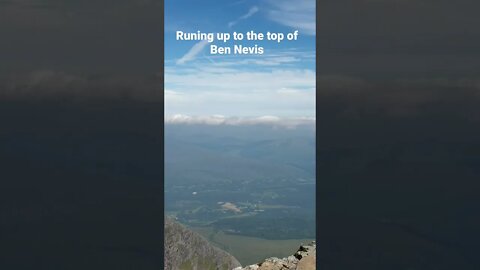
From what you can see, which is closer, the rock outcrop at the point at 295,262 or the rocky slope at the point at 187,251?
the rock outcrop at the point at 295,262

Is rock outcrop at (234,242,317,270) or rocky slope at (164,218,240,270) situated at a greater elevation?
rock outcrop at (234,242,317,270)

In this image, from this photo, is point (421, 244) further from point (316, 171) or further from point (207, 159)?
point (207, 159)

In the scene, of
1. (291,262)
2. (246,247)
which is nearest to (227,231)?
(246,247)

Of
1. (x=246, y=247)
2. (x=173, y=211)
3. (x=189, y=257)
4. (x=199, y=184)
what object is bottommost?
(x=189, y=257)

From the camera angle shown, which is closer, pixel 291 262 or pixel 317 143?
pixel 317 143

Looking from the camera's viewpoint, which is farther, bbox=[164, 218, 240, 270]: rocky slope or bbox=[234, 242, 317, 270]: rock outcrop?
bbox=[164, 218, 240, 270]: rocky slope
